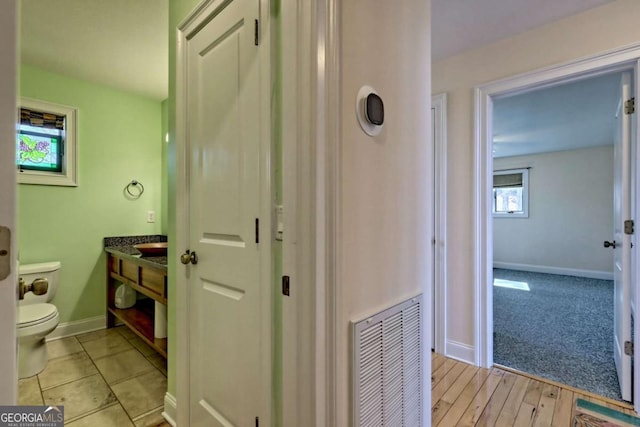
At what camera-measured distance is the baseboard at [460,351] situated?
2.19 meters

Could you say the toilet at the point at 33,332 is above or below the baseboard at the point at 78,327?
above

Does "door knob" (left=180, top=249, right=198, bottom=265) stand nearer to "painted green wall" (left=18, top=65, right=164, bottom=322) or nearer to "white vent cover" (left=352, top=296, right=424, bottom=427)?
"white vent cover" (left=352, top=296, right=424, bottom=427)

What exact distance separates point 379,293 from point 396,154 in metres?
0.54

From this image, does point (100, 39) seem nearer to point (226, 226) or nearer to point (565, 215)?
point (226, 226)

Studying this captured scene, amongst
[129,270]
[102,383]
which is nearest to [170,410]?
[102,383]

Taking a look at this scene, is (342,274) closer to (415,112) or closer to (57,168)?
(415,112)

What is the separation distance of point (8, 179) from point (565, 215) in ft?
23.4

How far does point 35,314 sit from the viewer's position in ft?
6.57

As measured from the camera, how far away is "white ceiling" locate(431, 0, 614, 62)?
1.75 m

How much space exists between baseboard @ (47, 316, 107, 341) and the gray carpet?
358 cm

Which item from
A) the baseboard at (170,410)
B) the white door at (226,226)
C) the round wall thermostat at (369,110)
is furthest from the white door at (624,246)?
the baseboard at (170,410)

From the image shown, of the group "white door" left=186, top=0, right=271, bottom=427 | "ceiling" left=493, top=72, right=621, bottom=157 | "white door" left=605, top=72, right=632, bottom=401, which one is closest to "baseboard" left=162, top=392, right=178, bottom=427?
"white door" left=186, top=0, right=271, bottom=427

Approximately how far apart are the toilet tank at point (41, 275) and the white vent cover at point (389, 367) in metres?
2.61

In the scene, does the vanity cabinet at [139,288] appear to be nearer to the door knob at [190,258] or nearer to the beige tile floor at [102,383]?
the beige tile floor at [102,383]
